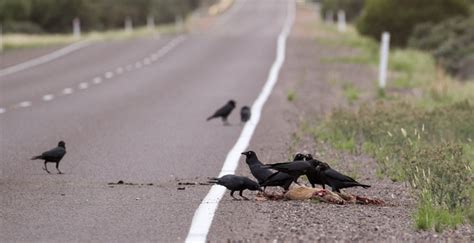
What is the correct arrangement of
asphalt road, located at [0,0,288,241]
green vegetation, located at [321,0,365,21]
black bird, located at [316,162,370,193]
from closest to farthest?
asphalt road, located at [0,0,288,241] < black bird, located at [316,162,370,193] < green vegetation, located at [321,0,365,21]

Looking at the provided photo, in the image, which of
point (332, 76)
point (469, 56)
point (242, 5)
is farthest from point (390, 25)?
point (242, 5)

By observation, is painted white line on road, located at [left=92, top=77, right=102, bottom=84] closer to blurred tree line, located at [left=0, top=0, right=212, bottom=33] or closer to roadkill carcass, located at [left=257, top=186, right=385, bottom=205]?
roadkill carcass, located at [left=257, top=186, right=385, bottom=205]

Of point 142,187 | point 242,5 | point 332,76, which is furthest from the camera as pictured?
point 242,5

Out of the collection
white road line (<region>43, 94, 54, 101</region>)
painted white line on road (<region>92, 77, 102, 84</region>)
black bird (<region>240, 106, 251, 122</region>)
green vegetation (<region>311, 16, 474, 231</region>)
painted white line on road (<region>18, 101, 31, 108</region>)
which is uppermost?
green vegetation (<region>311, 16, 474, 231</region>)

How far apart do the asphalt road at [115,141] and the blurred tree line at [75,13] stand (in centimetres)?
3099

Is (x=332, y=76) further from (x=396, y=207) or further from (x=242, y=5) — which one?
(x=242, y=5)

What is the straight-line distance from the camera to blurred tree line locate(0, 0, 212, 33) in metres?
63.5

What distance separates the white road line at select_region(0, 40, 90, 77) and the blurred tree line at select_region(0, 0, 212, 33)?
1745cm

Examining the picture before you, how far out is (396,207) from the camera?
896 cm

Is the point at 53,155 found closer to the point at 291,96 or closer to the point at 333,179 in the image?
the point at 333,179

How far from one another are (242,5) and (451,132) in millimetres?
96446

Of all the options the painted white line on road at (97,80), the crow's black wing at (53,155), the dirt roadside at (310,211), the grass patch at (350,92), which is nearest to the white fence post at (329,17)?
the painted white line on road at (97,80)

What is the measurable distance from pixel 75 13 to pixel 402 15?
36.3 m

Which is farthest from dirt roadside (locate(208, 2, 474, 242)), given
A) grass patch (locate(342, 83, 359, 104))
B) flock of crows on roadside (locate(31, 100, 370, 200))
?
grass patch (locate(342, 83, 359, 104))
